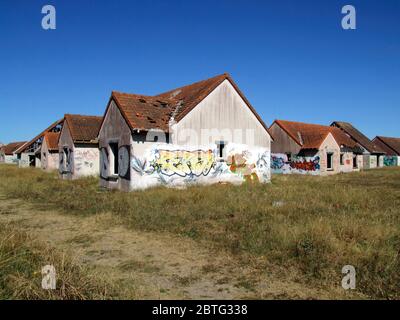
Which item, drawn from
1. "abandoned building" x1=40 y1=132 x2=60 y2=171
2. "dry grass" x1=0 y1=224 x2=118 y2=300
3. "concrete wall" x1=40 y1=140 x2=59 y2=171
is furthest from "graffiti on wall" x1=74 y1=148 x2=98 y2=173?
"dry grass" x1=0 y1=224 x2=118 y2=300

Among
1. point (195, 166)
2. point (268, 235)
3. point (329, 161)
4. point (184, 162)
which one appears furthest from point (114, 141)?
point (329, 161)

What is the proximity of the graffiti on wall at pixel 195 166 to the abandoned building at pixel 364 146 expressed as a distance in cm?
2459

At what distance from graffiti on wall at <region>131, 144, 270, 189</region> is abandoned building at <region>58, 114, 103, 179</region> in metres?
8.74

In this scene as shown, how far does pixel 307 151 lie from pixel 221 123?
547 inches

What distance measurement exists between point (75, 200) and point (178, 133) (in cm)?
561

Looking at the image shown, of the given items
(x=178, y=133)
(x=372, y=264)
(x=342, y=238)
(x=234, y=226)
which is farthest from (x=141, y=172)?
(x=372, y=264)

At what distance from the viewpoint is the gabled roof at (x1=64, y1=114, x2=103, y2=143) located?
2320 centimetres

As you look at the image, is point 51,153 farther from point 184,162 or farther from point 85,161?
point 184,162

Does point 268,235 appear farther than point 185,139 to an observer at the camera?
No

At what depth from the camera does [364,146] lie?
39.1 m

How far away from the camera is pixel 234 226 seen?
8.20m

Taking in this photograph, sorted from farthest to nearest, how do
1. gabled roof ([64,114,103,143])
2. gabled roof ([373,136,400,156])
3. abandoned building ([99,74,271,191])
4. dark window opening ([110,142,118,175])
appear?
gabled roof ([373,136,400,156])
gabled roof ([64,114,103,143])
dark window opening ([110,142,118,175])
abandoned building ([99,74,271,191])

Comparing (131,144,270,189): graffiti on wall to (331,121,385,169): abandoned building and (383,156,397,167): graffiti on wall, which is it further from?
(383,156,397,167): graffiti on wall
